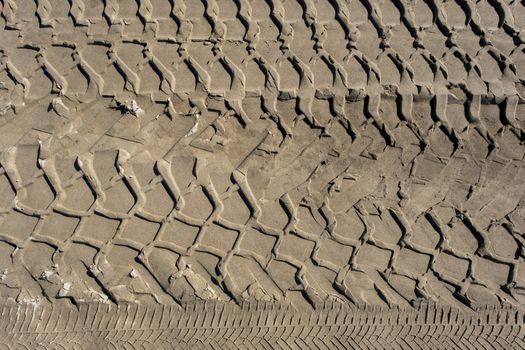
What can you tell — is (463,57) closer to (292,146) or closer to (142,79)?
Result: (292,146)

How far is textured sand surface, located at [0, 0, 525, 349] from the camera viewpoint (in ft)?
11.2

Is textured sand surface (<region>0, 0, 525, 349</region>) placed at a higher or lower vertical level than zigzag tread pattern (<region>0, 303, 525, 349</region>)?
higher

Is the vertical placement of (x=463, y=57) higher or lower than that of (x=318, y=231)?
higher

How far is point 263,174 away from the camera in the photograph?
368 centimetres

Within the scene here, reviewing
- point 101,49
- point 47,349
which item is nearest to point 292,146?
point 101,49

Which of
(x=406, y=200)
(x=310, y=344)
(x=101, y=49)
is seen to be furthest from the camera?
(x=101, y=49)

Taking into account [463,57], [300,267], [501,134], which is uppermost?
[463,57]

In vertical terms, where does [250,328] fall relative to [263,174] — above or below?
below

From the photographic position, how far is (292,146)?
375 centimetres

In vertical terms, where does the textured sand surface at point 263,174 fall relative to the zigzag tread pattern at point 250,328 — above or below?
above

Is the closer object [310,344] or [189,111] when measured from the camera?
[310,344]

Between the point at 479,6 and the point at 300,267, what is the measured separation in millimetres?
3034

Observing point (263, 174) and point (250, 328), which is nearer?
point (250, 328)

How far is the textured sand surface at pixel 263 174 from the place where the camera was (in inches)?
134
